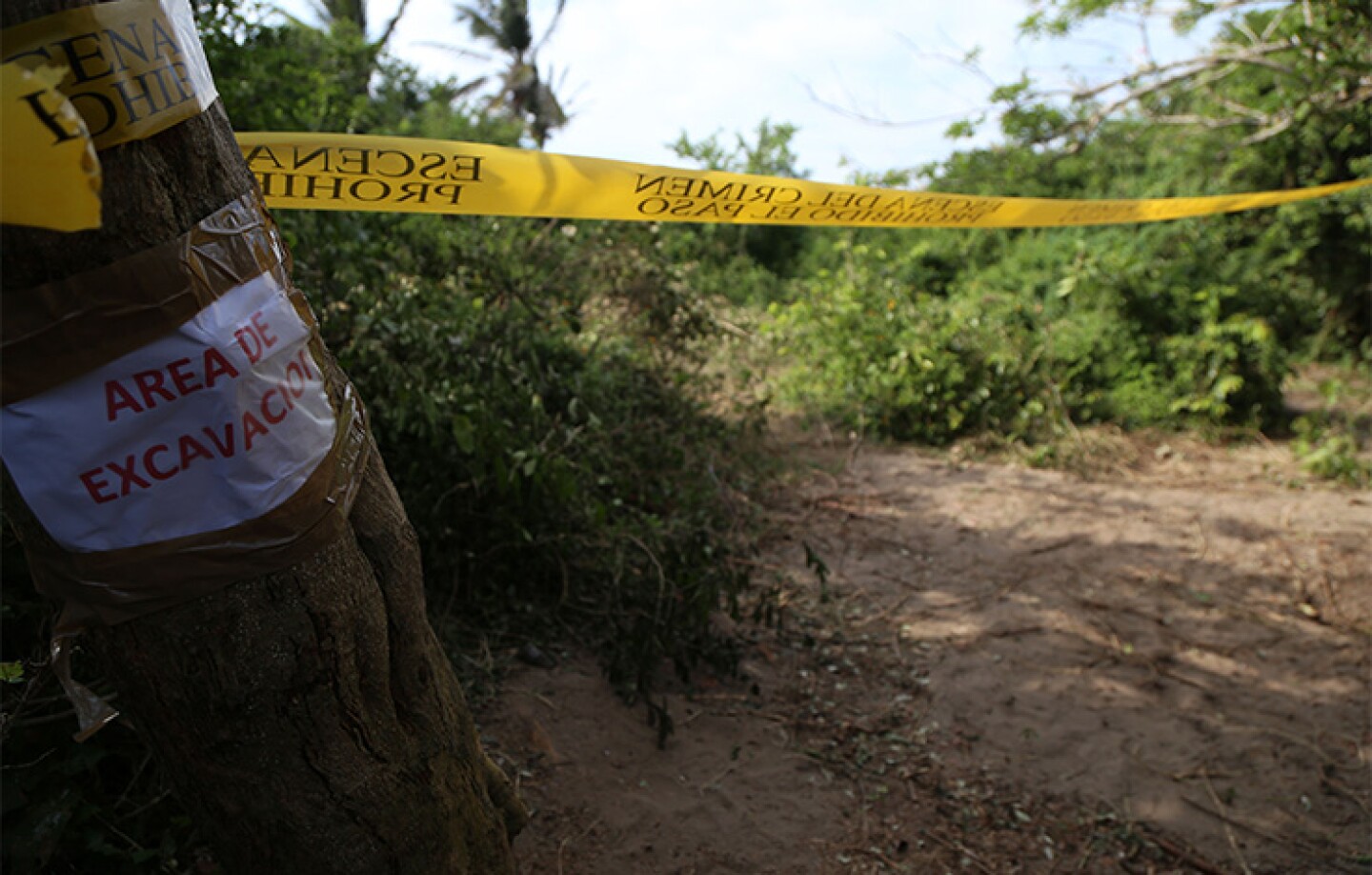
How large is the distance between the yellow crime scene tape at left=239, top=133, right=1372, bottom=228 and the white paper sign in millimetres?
927

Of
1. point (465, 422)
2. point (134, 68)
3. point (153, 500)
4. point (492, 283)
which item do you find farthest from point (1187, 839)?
point (492, 283)

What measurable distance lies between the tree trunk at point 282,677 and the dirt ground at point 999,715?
104 cm

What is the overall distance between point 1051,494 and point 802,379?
2609mm

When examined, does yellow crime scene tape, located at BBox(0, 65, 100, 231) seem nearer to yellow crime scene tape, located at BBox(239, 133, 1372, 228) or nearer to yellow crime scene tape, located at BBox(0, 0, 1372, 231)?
yellow crime scene tape, located at BBox(0, 0, 1372, 231)

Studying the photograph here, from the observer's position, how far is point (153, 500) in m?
1.07

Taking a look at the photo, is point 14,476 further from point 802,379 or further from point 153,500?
point 802,379

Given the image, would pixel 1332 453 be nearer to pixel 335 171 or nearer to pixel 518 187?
pixel 518 187

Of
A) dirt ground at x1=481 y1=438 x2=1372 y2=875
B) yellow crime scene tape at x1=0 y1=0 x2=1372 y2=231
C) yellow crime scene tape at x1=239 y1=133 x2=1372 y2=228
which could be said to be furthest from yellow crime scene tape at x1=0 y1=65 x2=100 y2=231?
dirt ground at x1=481 y1=438 x2=1372 y2=875

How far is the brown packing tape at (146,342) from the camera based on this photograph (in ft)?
3.31

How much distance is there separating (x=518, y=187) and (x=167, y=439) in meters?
1.31

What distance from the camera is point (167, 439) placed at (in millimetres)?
1062

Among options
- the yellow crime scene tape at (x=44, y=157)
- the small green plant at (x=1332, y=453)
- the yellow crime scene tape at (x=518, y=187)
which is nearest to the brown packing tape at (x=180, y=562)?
the yellow crime scene tape at (x=44, y=157)

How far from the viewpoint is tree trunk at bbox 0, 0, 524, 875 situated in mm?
1085

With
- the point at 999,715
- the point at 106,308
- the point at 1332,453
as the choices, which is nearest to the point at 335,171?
the point at 106,308
